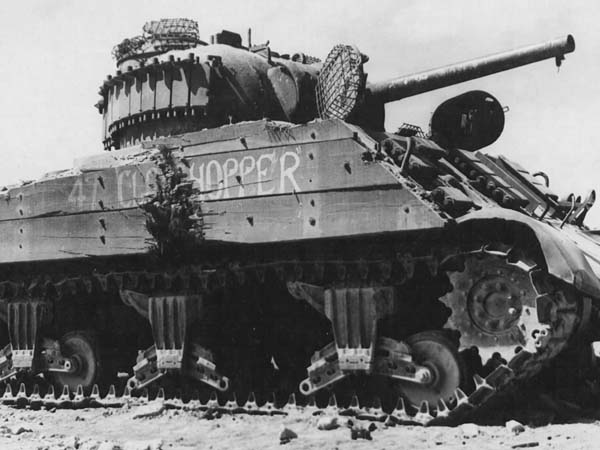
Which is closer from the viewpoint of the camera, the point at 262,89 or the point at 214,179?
the point at 214,179

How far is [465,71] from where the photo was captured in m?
11.9

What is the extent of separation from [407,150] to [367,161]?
434mm

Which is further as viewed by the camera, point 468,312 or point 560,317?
point 468,312

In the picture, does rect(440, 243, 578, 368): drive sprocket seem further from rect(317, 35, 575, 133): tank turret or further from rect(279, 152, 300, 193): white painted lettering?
rect(317, 35, 575, 133): tank turret

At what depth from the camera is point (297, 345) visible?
1284cm

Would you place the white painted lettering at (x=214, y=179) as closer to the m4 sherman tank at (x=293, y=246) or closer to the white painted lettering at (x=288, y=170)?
the m4 sherman tank at (x=293, y=246)

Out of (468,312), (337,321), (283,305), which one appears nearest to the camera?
(468,312)

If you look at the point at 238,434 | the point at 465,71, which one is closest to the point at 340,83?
the point at 465,71

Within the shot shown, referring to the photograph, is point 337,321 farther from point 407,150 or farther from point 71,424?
point 71,424

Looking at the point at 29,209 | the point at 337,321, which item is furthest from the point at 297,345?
the point at 29,209

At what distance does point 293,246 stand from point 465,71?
3.00m

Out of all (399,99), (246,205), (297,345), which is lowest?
(297,345)

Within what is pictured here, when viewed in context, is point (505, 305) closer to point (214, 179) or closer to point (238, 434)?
point (238, 434)

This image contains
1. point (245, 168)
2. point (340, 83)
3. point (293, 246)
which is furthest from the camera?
point (340, 83)
